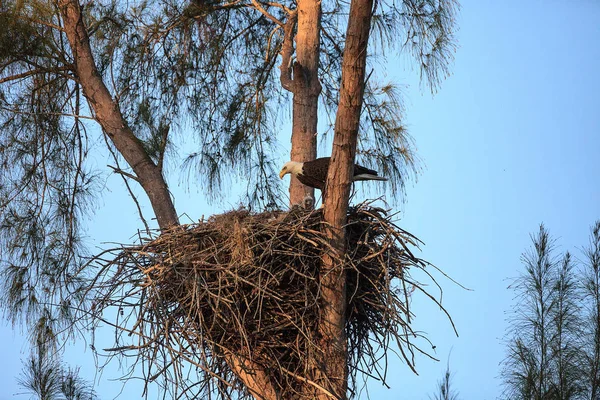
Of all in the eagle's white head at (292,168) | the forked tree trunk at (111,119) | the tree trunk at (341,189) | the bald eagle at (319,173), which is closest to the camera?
the tree trunk at (341,189)

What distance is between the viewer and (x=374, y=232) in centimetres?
444

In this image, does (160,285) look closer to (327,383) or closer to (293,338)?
(293,338)

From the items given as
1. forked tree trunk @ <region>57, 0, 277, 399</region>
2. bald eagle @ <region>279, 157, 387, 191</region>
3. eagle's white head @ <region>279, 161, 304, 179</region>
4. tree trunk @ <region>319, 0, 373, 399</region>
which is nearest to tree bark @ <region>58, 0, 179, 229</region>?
forked tree trunk @ <region>57, 0, 277, 399</region>

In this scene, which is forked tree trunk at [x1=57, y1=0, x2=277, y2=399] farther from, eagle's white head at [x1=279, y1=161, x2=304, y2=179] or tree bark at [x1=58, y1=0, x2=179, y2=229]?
eagle's white head at [x1=279, y1=161, x2=304, y2=179]

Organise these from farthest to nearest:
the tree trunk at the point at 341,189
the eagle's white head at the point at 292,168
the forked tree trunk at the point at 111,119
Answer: the forked tree trunk at the point at 111,119 < the eagle's white head at the point at 292,168 < the tree trunk at the point at 341,189

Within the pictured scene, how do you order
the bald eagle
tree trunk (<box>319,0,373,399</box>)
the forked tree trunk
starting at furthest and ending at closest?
the forked tree trunk → the bald eagle → tree trunk (<box>319,0,373,399</box>)

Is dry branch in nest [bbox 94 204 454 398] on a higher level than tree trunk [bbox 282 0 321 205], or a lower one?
lower

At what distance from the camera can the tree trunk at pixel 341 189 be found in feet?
13.5

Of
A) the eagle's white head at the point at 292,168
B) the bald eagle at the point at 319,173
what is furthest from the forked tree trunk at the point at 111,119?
the bald eagle at the point at 319,173

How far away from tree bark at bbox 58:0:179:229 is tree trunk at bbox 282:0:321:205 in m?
0.95

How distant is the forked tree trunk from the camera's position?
5.84 metres

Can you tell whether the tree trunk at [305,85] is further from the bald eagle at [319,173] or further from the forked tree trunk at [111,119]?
the forked tree trunk at [111,119]

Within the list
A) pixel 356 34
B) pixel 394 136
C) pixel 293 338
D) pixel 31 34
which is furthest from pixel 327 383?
pixel 31 34

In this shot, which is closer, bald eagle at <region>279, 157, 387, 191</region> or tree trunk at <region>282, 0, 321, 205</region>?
bald eagle at <region>279, 157, 387, 191</region>
